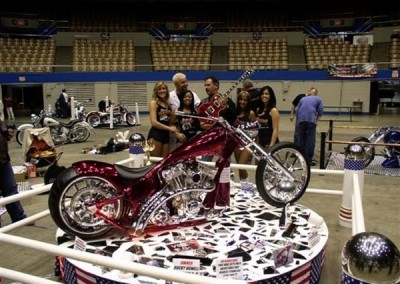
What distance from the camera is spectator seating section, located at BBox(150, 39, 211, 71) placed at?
57.7 feet

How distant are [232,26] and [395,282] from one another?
20.4 metres

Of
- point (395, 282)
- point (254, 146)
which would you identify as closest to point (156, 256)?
point (254, 146)

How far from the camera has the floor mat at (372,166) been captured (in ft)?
21.2

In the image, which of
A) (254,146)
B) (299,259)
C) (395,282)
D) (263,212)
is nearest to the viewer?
(395,282)

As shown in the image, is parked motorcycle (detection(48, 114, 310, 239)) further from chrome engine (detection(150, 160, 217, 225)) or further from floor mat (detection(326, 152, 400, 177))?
floor mat (detection(326, 152, 400, 177))

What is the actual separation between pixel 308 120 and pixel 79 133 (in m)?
5.71

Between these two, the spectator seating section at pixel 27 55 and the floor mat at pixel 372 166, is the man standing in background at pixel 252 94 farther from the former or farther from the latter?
the spectator seating section at pixel 27 55

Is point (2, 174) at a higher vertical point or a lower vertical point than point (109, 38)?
lower

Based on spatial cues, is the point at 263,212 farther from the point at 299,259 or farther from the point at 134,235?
the point at 134,235

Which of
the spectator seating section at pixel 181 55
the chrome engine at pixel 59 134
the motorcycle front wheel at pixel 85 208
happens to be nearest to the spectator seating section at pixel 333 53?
the spectator seating section at pixel 181 55

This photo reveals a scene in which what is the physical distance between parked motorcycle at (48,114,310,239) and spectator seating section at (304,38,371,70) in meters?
14.8

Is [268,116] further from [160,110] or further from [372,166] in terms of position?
[372,166]

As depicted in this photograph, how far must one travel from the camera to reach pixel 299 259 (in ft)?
8.59

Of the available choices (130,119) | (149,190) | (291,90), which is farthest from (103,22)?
(149,190)
